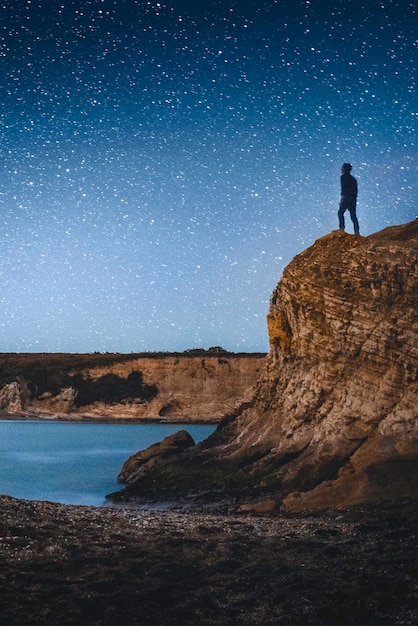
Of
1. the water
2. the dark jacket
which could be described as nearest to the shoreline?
the water

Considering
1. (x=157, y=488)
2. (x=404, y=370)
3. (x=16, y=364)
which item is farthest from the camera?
(x=16, y=364)

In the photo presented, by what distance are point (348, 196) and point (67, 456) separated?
2219 cm

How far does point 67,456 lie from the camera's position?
3525 centimetres

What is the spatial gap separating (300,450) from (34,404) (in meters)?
53.3

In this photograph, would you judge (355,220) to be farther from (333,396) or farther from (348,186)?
(333,396)

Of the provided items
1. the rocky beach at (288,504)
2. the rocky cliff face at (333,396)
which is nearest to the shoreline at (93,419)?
the rocky beach at (288,504)

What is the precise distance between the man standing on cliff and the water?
1120cm

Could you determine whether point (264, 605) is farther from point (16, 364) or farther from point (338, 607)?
point (16, 364)

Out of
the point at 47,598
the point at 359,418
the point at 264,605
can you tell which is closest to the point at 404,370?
the point at 359,418

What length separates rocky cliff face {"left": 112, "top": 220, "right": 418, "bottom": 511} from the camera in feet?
52.9

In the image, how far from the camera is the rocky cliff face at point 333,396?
16.1 metres

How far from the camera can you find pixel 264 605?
28.5 feet

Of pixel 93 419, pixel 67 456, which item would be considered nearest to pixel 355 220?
pixel 67 456

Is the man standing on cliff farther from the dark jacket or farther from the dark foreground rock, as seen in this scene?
the dark foreground rock
